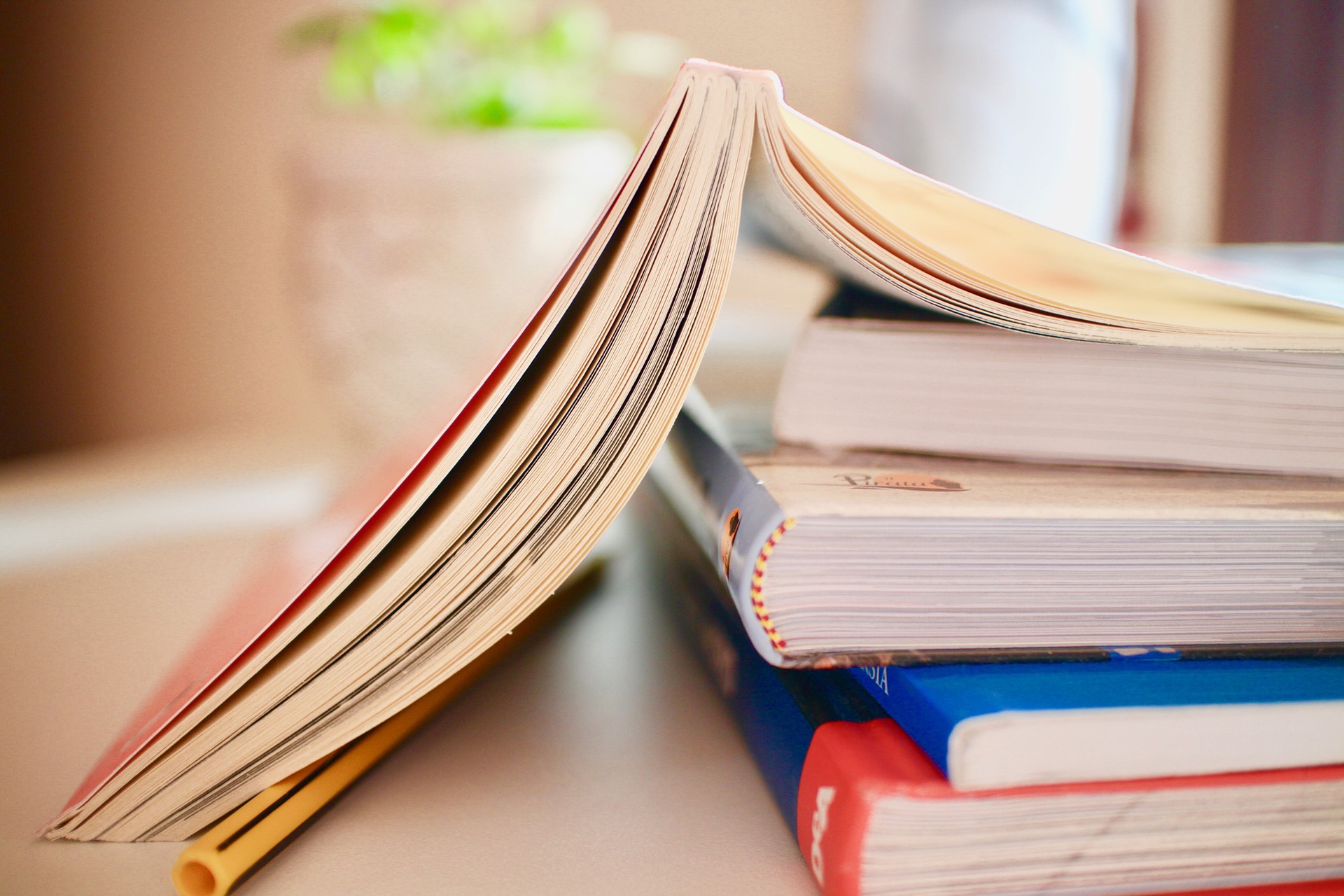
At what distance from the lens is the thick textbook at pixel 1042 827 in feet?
0.83

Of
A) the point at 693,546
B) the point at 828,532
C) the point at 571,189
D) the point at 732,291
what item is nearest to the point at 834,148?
the point at 828,532

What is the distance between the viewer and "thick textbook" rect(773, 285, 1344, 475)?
1.07 ft

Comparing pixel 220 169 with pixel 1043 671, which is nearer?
pixel 1043 671

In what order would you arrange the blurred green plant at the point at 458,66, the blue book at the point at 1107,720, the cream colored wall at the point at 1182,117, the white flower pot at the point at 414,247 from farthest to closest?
the cream colored wall at the point at 1182,117
the blurred green plant at the point at 458,66
the white flower pot at the point at 414,247
the blue book at the point at 1107,720

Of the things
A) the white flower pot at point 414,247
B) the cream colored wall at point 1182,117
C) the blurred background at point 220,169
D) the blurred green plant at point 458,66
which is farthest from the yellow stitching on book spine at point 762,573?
the cream colored wall at point 1182,117

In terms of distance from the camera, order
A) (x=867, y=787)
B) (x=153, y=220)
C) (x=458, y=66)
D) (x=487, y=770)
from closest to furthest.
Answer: (x=867, y=787) < (x=487, y=770) < (x=458, y=66) < (x=153, y=220)

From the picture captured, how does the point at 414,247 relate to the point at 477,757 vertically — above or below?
above

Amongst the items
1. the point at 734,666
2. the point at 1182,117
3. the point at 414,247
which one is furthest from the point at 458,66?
the point at 1182,117

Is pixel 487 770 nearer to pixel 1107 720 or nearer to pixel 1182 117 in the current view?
pixel 1107 720

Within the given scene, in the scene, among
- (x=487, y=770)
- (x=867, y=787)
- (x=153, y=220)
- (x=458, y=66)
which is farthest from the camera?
(x=153, y=220)

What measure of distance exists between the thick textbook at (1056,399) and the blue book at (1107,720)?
3.5 inches

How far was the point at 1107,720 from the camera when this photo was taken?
255mm

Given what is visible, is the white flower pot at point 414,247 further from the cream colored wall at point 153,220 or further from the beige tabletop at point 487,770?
the cream colored wall at point 153,220

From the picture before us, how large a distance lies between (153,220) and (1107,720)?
185 cm
